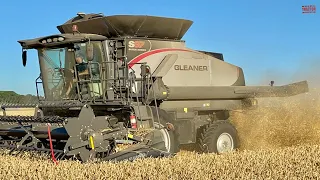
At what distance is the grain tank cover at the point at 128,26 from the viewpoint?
274 inches

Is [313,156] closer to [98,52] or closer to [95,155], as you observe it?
[95,155]

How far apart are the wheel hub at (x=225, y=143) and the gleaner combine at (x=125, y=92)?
0.02 metres

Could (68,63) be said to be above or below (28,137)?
above

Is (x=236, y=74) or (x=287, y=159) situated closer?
(x=287, y=159)

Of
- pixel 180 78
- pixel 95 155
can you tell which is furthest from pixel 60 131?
pixel 180 78

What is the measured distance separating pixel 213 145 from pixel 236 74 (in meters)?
1.69

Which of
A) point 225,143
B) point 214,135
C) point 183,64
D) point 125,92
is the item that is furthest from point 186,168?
point 225,143

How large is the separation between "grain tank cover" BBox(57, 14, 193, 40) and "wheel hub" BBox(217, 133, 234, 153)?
1.96 meters

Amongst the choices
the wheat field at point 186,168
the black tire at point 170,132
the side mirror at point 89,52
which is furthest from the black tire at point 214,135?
the side mirror at point 89,52

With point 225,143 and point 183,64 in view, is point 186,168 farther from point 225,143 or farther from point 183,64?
point 225,143

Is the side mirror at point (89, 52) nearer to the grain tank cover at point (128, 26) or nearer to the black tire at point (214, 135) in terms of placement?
the grain tank cover at point (128, 26)

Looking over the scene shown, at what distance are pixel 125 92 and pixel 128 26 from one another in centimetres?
107

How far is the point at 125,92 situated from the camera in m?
6.79

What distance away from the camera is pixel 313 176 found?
4621mm
